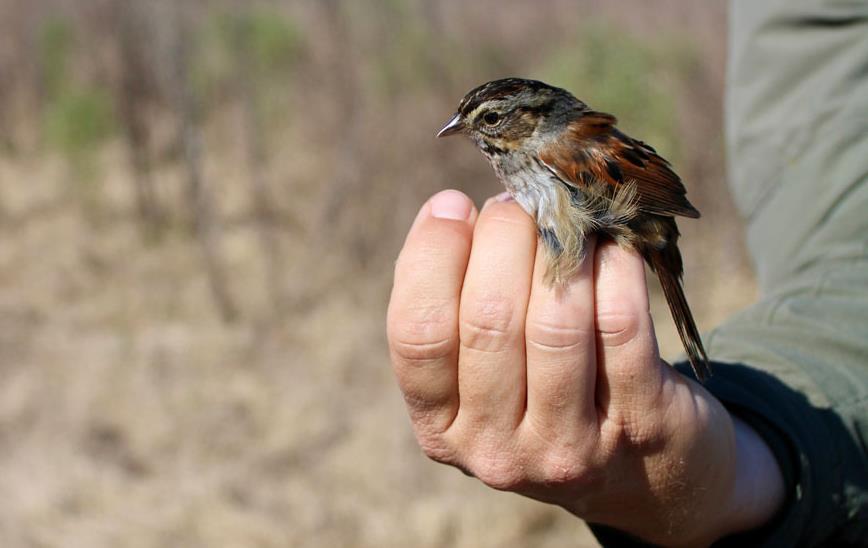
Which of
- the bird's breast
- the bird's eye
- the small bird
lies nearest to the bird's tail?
the small bird

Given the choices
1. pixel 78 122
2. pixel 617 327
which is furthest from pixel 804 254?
pixel 78 122

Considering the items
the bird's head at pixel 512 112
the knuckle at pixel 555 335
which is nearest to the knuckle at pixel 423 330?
the knuckle at pixel 555 335

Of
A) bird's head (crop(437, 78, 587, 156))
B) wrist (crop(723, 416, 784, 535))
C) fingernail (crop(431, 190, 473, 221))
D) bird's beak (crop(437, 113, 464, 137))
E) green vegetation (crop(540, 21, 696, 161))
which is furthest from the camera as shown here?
green vegetation (crop(540, 21, 696, 161))

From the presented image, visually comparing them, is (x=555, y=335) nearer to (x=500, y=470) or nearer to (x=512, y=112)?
(x=500, y=470)

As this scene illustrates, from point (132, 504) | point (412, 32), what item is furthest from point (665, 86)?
point (132, 504)

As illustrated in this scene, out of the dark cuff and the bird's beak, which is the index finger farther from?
the bird's beak

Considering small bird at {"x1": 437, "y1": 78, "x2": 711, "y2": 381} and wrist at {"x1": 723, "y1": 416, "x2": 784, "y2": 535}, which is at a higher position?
small bird at {"x1": 437, "y1": 78, "x2": 711, "y2": 381}
